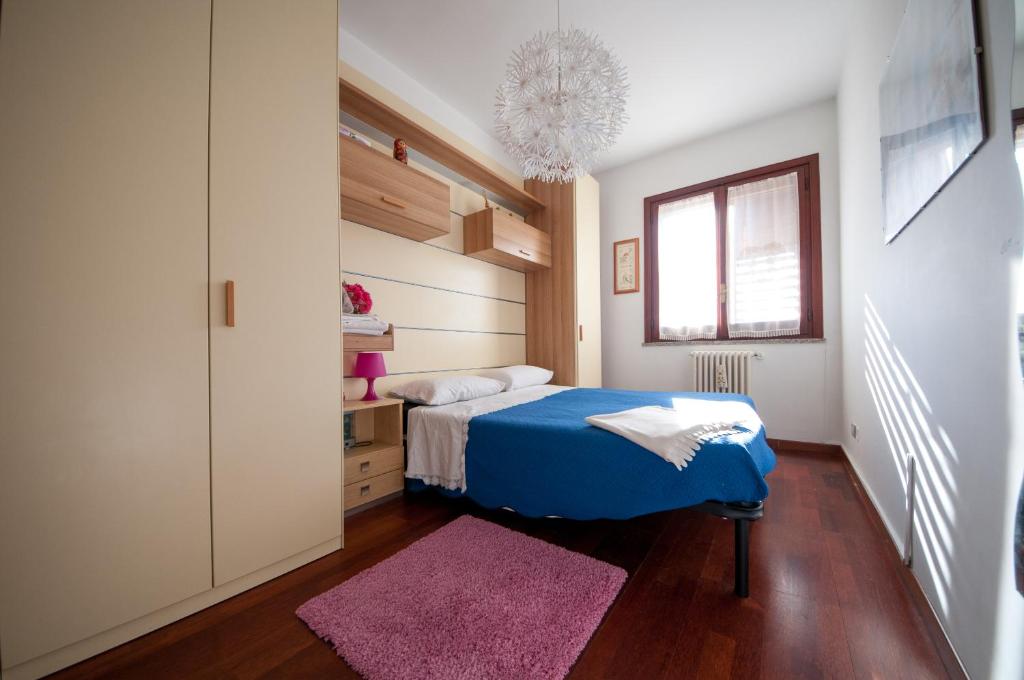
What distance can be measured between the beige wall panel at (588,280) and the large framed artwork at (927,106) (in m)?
2.32

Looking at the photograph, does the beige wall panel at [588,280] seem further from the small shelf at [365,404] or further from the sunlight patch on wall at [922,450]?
the sunlight patch on wall at [922,450]

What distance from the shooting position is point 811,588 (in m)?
1.40

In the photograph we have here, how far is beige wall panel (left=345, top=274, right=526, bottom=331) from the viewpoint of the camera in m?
2.66

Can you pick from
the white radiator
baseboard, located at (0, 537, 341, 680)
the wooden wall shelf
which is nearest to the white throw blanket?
baseboard, located at (0, 537, 341, 680)

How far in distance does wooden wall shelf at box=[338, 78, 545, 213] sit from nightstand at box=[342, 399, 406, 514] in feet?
6.10

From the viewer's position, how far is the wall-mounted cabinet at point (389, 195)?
7.12 ft

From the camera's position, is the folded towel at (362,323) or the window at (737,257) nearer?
the folded towel at (362,323)

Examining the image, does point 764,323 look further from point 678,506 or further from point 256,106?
point 256,106

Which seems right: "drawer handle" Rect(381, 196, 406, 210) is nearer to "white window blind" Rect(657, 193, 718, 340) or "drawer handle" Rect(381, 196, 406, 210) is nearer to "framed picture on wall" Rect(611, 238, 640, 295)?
"framed picture on wall" Rect(611, 238, 640, 295)

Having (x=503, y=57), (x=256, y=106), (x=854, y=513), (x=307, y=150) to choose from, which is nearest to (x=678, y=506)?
(x=854, y=513)

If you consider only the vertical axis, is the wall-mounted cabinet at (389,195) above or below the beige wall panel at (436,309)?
above

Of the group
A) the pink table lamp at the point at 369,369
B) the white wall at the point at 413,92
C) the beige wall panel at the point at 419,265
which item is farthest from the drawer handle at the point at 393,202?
the pink table lamp at the point at 369,369

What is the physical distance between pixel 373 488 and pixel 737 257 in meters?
3.77

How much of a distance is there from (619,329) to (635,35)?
272cm
